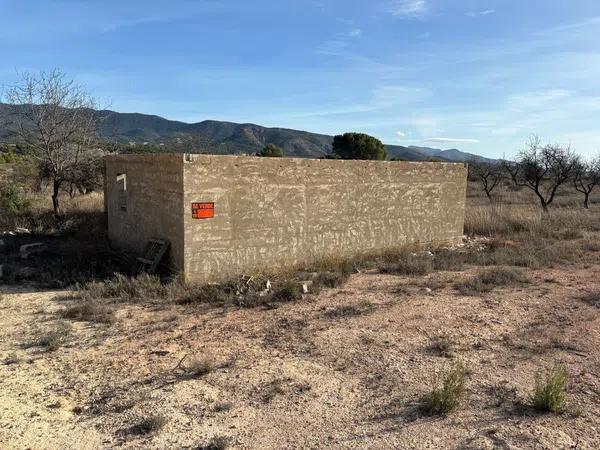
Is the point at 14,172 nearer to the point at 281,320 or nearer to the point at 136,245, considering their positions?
the point at 136,245

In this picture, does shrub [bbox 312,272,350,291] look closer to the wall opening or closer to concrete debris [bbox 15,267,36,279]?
the wall opening

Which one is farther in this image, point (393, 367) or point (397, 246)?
point (397, 246)

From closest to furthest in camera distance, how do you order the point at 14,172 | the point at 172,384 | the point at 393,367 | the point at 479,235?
the point at 172,384 → the point at 393,367 → the point at 479,235 → the point at 14,172

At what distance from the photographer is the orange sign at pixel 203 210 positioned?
8344 millimetres

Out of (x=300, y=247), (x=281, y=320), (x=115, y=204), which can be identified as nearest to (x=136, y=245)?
(x=115, y=204)

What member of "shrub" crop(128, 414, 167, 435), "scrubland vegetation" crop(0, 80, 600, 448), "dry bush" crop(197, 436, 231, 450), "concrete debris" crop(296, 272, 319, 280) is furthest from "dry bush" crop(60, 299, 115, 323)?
"dry bush" crop(197, 436, 231, 450)

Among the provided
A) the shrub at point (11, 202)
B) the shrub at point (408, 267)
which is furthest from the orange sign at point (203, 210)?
the shrub at point (11, 202)

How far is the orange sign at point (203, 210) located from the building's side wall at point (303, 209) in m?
0.08

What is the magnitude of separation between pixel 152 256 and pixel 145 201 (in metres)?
1.34

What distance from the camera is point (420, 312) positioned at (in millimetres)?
7309

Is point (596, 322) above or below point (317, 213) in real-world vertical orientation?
below

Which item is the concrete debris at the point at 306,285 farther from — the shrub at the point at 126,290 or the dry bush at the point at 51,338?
the dry bush at the point at 51,338

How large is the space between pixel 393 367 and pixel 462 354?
98 cm

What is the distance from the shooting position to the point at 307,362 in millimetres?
5430
